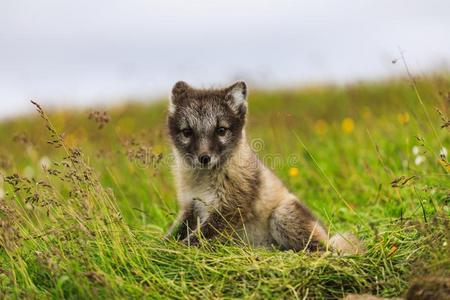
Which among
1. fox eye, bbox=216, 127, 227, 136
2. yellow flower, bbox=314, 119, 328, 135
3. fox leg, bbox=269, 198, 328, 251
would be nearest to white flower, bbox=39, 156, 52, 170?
fox eye, bbox=216, 127, 227, 136

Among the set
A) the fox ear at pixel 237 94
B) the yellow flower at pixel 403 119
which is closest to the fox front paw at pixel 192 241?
the fox ear at pixel 237 94

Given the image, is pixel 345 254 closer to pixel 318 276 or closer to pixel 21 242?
pixel 318 276

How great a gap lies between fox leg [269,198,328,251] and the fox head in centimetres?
73

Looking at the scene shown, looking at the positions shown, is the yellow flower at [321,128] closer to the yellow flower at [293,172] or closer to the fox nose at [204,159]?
the yellow flower at [293,172]

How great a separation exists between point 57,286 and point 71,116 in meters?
11.1

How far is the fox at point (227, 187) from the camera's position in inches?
217

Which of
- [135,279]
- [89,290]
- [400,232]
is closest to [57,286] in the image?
[89,290]

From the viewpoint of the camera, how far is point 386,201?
6.68 meters

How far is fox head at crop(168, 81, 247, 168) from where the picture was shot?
18.5 ft

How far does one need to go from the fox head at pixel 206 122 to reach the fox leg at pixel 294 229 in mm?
727

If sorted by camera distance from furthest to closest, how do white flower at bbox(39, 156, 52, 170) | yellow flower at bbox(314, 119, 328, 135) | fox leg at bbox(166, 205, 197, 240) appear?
yellow flower at bbox(314, 119, 328, 135) < fox leg at bbox(166, 205, 197, 240) < white flower at bbox(39, 156, 52, 170)

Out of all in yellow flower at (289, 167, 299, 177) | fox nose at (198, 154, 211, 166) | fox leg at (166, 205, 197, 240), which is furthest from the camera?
yellow flower at (289, 167, 299, 177)

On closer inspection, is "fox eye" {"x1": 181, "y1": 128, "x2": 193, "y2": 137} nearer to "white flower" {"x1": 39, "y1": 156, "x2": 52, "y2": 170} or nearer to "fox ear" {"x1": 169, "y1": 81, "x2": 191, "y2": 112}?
"fox ear" {"x1": 169, "y1": 81, "x2": 191, "y2": 112}

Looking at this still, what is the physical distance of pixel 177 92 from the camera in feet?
20.1
